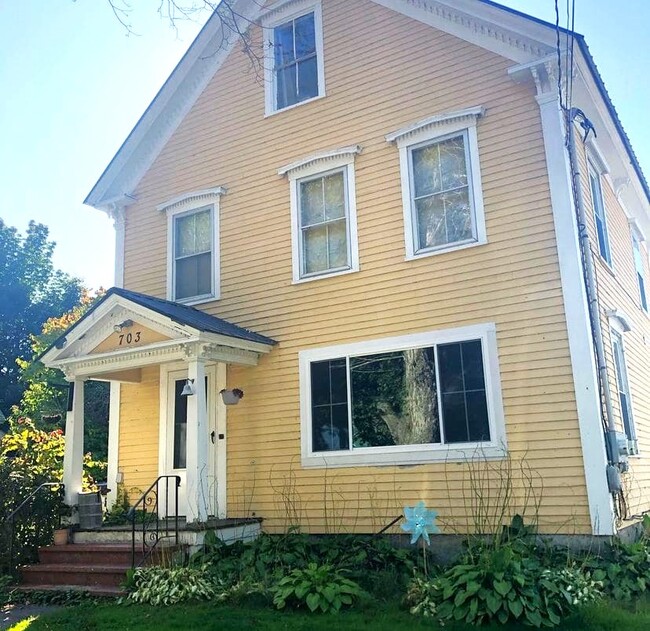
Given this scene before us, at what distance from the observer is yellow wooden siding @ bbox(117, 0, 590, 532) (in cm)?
822

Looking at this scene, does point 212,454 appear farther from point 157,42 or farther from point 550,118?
point 550,118

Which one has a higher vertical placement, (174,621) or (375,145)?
(375,145)

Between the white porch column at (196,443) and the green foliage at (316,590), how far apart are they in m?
2.09

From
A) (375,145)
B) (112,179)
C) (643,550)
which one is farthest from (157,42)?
(643,550)

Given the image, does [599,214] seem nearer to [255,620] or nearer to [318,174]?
[318,174]

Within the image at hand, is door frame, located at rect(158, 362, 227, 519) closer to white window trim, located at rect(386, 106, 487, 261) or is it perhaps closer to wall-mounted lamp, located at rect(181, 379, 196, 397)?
wall-mounted lamp, located at rect(181, 379, 196, 397)

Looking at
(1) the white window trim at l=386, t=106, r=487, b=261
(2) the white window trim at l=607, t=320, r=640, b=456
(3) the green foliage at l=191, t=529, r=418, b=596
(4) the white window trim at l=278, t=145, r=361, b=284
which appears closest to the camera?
(3) the green foliage at l=191, t=529, r=418, b=596

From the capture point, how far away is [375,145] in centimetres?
984

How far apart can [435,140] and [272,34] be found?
12.9 feet

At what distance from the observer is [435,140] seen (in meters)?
9.38

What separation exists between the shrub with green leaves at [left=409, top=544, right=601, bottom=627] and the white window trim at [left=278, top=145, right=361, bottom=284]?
453cm

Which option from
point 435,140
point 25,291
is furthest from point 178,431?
point 25,291

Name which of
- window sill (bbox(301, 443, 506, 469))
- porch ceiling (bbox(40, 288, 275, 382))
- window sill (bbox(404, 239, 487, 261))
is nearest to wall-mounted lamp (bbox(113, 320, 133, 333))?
porch ceiling (bbox(40, 288, 275, 382))

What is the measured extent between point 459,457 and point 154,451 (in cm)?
509
